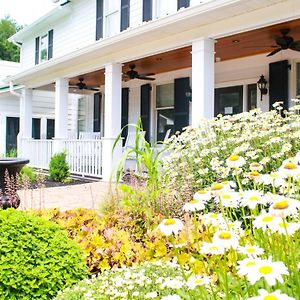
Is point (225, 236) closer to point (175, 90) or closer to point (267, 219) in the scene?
point (267, 219)

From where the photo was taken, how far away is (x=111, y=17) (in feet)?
39.9

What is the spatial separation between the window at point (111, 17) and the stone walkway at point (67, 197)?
16.3 feet

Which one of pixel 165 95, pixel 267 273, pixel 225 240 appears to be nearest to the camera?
pixel 267 273

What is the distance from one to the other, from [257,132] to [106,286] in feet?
9.25

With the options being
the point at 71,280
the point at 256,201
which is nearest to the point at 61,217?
the point at 71,280

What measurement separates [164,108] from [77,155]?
9.98ft

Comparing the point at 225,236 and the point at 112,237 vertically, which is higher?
the point at 225,236

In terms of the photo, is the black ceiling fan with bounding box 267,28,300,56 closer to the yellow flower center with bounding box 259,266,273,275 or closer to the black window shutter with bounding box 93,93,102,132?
the yellow flower center with bounding box 259,266,273,275

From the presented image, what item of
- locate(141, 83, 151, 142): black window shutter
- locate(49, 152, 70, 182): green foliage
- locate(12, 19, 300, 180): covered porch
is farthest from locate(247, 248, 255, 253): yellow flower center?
locate(141, 83, 151, 142): black window shutter

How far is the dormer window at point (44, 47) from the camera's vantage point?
52.7ft

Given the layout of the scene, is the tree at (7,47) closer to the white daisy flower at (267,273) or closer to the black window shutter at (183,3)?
the black window shutter at (183,3)

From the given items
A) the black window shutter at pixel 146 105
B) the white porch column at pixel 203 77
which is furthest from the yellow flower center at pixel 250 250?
the black window shutter at pixel 146 105

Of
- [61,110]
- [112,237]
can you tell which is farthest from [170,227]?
[61,110]

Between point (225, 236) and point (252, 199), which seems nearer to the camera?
point (225, 236)
